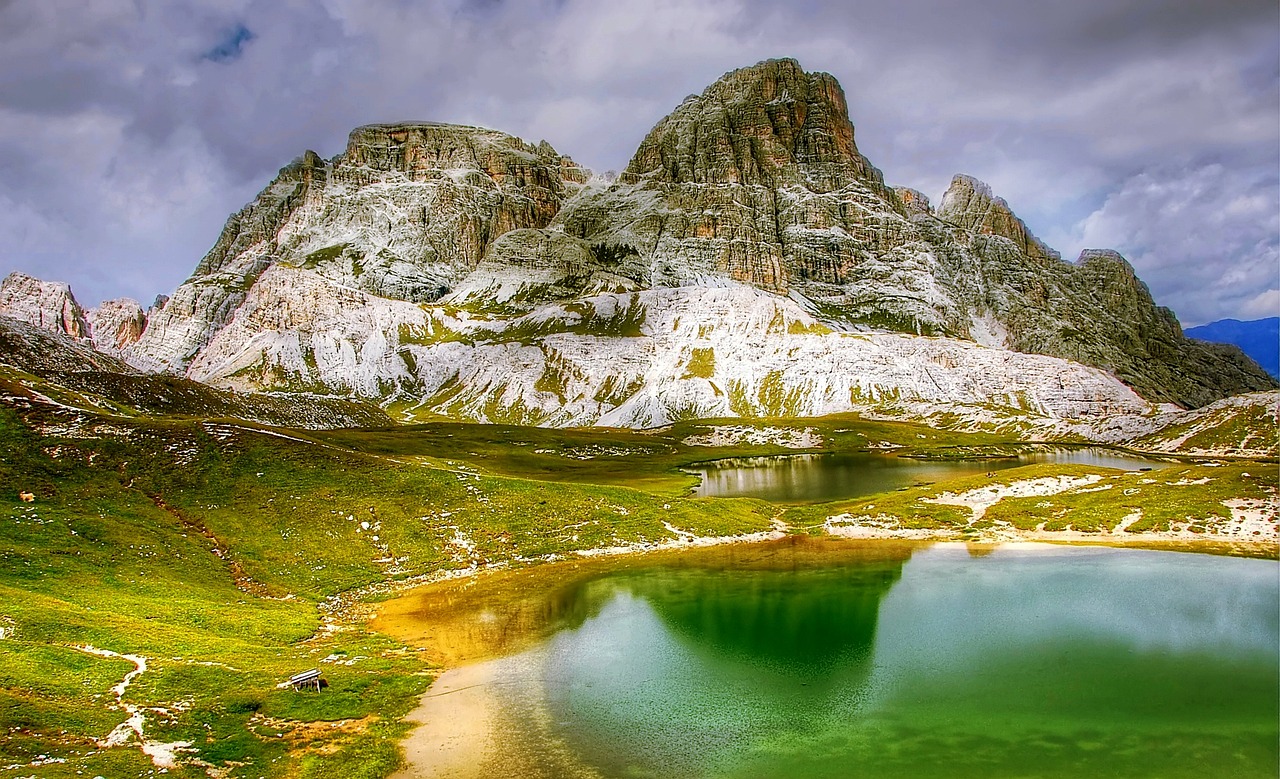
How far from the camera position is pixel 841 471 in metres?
151

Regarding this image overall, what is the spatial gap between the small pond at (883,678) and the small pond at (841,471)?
55.6 metres

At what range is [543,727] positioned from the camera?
101 feet

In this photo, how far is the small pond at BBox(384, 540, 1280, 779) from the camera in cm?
2739

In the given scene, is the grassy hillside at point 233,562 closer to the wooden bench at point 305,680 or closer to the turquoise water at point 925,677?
the wooden bench at point 305,680

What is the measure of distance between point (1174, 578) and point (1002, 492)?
3912cm

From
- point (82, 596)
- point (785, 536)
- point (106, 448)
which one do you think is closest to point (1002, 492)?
point (785, 536)

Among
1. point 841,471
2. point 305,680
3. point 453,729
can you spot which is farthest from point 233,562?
point 841,471

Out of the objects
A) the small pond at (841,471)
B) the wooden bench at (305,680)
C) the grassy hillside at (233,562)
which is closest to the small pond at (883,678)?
the wooden bench at (305,680)

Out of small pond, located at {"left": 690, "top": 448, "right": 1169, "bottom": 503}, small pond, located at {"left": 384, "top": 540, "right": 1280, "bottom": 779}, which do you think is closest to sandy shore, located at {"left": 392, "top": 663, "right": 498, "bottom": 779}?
small pond, located at {"left": 384, "top": 540, "right": 1280, "bottom": 779}

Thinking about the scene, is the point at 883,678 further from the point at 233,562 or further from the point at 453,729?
the point at 233,562

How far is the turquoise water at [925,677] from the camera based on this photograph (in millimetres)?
27406

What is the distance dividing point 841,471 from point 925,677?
11977 cm

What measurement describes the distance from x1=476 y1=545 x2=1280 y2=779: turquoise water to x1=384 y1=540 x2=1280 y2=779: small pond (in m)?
0.13

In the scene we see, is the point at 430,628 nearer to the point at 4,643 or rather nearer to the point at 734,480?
the point at 4,643
